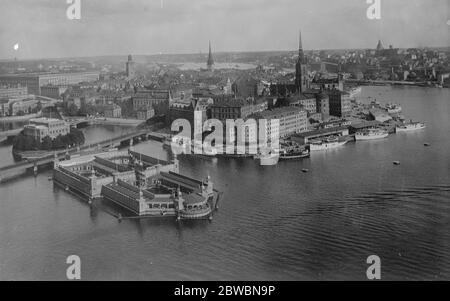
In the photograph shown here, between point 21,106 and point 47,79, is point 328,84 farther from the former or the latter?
point 21,106

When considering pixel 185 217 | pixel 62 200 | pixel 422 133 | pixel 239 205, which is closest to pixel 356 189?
pixel 239 205

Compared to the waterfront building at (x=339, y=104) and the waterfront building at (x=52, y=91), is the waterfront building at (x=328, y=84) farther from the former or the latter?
the waterfront building at (x=52, y=91)

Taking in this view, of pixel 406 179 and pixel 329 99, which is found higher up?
pixel 329 99

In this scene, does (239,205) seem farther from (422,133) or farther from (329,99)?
(329,99)

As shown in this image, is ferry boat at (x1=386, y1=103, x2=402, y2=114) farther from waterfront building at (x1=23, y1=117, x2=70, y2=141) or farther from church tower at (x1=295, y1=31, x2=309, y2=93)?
waterfront building at (x1=23, y1=117, x2=70, y2=141)

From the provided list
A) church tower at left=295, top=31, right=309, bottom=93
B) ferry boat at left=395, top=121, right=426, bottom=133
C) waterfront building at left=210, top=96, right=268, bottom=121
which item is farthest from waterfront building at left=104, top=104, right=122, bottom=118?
ferry boat at left=395, top=121, right=426, bottom=133
